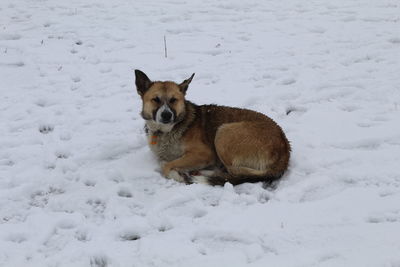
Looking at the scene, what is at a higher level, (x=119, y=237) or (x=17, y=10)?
(x=17, y=10)

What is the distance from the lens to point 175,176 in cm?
575

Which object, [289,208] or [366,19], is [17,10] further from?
[289,208]

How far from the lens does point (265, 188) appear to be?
5414 millimetres

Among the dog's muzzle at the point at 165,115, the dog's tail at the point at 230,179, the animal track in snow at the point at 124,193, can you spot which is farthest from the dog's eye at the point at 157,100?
the animal track in snow at the point at 124,193

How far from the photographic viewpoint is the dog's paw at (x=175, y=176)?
5695mm

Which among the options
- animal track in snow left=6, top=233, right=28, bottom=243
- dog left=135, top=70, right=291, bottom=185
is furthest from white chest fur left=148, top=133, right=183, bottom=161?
animal track in snow left=6, top=233, right=28, bottom=243

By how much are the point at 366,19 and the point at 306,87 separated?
477 centimetres

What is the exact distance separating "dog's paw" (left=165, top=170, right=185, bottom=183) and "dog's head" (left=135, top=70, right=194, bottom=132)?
0.70 metres

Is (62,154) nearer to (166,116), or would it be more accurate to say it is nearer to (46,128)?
(46,128)

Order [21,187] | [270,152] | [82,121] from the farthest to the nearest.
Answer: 1. [82,121]
2. [270,152]
3. [21,187]

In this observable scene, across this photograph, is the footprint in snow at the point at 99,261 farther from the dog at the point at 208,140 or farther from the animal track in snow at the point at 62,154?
the animal track in snow at the point at 62,154

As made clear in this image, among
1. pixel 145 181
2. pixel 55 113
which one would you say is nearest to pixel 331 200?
pixel 145 181

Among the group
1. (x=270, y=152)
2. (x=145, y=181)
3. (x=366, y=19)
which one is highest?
(x=366, y=19)

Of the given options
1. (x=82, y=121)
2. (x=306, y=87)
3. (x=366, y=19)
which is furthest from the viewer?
(x=366, y=19)
